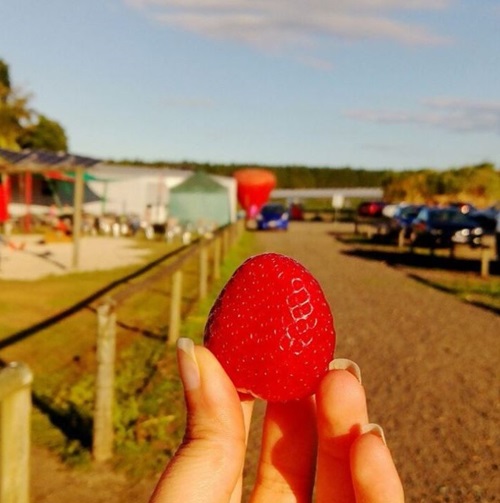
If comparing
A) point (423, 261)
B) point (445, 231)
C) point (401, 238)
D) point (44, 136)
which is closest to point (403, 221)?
point (401, 238)

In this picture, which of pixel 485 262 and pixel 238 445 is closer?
pixel 238 445

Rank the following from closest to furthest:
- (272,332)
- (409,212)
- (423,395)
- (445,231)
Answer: (272,332)
(423,395)
(445,231)
(409,212)

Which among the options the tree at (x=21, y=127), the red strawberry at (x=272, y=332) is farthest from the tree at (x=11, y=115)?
the red strawberry at (x=272, y=332)

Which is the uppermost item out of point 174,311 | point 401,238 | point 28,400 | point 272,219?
point 28,400

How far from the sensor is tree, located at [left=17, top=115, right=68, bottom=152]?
7900cm

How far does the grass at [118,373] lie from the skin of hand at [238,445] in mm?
4242

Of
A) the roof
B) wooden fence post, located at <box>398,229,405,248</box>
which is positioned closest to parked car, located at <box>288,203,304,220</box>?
wooden fence post, located at <box>398,229,405,248</box>

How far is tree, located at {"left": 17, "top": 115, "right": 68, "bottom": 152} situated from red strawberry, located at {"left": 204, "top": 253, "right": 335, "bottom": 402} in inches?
3128

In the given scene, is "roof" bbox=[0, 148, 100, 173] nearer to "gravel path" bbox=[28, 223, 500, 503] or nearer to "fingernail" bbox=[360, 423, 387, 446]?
"gravel path" bbox=[28, 223, 500, 503]

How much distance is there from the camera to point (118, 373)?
8391 millimetres

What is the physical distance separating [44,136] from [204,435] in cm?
8383

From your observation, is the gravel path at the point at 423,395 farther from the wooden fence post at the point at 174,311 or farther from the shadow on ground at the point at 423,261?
the shadow on ground at the point at 423,261

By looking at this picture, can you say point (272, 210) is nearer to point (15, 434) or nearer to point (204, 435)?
point (15, 434)

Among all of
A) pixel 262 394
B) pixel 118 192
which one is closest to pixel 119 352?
pixel 262 394
